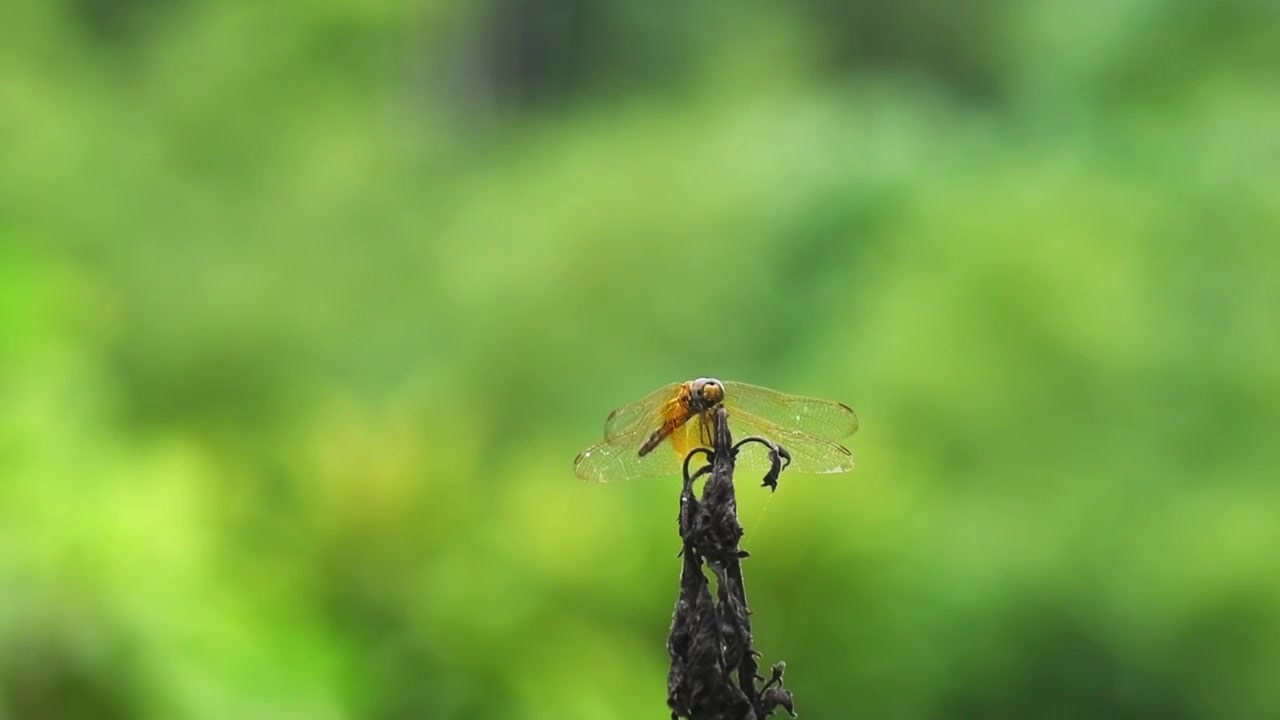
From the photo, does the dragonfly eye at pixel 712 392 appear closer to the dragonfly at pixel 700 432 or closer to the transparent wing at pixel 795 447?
the dragonfly at pixel 700 432

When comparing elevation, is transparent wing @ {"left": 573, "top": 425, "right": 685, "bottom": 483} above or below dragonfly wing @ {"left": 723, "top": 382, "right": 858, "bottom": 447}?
below

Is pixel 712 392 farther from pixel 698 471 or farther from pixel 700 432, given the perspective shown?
pixel 698 471

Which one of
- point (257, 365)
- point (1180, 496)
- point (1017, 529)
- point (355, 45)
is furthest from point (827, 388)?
point (355, 45)

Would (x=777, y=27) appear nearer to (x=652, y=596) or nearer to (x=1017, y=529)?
(x=1017, y=529)

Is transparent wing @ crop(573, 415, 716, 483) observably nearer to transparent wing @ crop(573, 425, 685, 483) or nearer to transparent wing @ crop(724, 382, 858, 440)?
transparent wing @ crop(573, 425, 685, 483)

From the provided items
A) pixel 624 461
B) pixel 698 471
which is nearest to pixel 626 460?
pixel 624 461

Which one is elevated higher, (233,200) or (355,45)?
(355,45)

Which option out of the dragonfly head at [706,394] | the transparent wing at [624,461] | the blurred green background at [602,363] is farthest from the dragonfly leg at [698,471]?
the blurred green background at [602,363]

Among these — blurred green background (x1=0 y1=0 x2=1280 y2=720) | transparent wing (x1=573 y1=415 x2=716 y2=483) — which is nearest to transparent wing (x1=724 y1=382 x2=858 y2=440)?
transparent wing (x1=573 y1=415 x2=716 y2=483)
